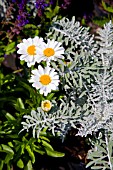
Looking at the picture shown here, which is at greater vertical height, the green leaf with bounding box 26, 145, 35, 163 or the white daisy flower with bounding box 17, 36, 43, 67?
the white daisy flower with bounding box 17, 36, 43, 67

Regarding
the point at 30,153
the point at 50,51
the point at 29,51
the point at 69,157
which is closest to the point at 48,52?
the point at 50,51

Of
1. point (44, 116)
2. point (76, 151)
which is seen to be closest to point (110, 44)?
point (44, 116)

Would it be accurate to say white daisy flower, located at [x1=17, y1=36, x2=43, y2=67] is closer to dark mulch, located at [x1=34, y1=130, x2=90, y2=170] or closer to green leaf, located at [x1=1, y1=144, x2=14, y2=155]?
green leaf, located at [x1=1, y1=144, x2=14, y2=155]

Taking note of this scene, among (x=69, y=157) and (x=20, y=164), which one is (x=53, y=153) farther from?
(x=69, y=157)

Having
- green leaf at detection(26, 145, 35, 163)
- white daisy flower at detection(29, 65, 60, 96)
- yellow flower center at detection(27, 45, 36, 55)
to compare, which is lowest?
green leaf at detection(26, 145, 35, 163)

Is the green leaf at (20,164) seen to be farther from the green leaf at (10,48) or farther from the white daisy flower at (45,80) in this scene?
the green leaf at (10,48)

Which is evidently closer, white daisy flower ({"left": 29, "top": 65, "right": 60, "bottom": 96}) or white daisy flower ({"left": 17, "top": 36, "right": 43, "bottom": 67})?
white daisy flower ({"left": 29, "top": 65, "right": 60, "bottom": 96})

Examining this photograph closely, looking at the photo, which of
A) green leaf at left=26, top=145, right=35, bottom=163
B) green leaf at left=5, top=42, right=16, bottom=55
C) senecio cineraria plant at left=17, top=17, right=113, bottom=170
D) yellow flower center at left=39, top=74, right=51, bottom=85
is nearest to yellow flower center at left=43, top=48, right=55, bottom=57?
senecio cineraria plant at left=17, top=17, right=113, bottom=170

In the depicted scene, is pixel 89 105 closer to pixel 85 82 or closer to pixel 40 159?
pixel 85 82
